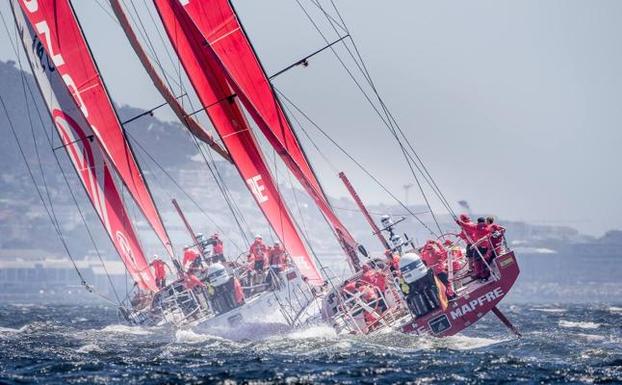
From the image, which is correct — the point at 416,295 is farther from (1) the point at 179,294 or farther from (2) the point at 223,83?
(1) the point at 179,294

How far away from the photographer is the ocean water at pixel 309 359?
1186cm

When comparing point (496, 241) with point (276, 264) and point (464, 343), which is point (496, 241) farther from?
point (276, 264)

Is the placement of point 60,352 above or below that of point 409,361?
above

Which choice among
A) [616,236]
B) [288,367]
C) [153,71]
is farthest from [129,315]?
[616,236]

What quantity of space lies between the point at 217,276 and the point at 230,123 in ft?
12.9

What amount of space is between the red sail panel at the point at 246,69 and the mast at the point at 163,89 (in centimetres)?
260

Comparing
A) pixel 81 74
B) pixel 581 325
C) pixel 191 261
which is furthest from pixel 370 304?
pixel 81 74

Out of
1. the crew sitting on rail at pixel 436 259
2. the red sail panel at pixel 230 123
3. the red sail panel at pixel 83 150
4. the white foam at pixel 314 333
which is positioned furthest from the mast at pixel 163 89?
the crew sitting on rail at pixel 436 259

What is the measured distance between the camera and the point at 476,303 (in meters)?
16.3

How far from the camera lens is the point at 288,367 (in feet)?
42.6

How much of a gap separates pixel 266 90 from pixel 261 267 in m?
7.00

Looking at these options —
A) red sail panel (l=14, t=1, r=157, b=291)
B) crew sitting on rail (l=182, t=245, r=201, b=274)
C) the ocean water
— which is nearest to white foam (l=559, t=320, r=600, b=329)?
the ocean water

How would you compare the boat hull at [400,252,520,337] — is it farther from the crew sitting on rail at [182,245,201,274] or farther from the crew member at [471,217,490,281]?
the crew sitting on rail at [182,245,201,274]

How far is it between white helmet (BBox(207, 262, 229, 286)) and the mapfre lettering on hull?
6.75 meters
